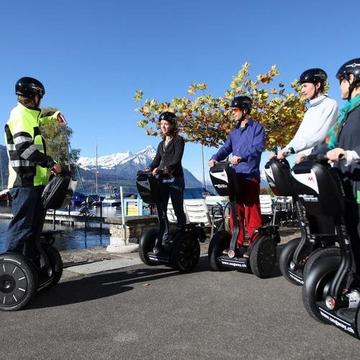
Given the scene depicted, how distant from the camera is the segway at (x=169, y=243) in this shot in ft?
17.8

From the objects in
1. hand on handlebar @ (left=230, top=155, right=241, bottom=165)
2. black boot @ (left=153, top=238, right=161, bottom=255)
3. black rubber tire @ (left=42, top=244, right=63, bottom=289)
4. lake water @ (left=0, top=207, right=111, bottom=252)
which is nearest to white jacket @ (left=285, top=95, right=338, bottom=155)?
hand on handlebar @ (left=230, top=155, right=241, bottom=165)

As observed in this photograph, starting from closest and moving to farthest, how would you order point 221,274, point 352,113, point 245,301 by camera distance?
point 352,113
point 245,301
point 221,274

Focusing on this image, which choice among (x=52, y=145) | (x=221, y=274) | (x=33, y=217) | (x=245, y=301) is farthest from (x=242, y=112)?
(x=52, y=145)

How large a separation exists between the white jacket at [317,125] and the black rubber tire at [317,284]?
4.49ft

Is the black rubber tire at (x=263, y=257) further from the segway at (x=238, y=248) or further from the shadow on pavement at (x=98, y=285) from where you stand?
the shadow on pavement at (x=98, y=285)

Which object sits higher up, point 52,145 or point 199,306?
point 52,145

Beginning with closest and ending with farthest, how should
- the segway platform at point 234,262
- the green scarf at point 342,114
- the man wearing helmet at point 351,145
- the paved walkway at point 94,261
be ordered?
the man wearing helmet at point 351,145, the green scarf at point 342,114, the segway platform at point 234,262, the paved walkway at point 94,261

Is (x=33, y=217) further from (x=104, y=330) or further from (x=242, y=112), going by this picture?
(x=242, y=112)

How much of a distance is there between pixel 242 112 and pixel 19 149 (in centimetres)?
266

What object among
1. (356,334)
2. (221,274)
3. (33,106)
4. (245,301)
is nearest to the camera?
(356,334)

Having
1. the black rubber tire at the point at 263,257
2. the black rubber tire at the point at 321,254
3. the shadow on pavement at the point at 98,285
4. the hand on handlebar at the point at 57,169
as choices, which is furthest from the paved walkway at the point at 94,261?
the black rubber tire at the point at 321,254

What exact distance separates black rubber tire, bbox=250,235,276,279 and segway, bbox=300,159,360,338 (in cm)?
170

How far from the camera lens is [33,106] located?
14.3 ft

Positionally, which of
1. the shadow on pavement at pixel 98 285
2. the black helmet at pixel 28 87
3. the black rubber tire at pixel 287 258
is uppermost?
the black helmet at pixel 28 87
